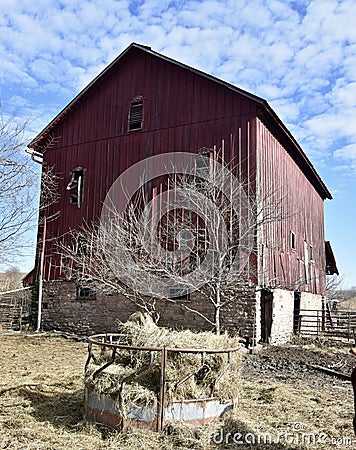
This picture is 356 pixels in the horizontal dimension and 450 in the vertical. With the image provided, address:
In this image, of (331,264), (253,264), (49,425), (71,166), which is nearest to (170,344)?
(49,425)

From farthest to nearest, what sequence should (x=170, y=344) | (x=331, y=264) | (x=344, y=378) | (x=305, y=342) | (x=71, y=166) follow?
(x=331, y=264)
(x=71, y=166)
(x=305, y=342)
(x=344, y=378)
(x=170, y=344)

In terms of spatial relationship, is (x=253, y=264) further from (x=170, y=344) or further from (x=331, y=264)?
(x=331, y=264)

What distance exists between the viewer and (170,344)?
250 inches

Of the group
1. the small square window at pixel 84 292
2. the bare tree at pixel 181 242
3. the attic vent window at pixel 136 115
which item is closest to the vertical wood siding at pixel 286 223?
the bare tree at pixel 181 242

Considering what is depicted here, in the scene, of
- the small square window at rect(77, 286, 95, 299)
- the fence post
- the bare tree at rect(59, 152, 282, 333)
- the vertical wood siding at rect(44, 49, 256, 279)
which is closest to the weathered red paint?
the vertical wood siding at rect(44, 49, 256, 279)

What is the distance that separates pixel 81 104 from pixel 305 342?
12.7m

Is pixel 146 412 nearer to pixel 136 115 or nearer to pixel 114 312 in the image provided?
pixel 114 312

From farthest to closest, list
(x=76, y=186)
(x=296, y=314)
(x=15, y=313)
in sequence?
(x=15, y=313) → (x=296, y=314) → (x=76, y=186)

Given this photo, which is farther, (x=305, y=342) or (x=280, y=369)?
(x=305, y=342)
